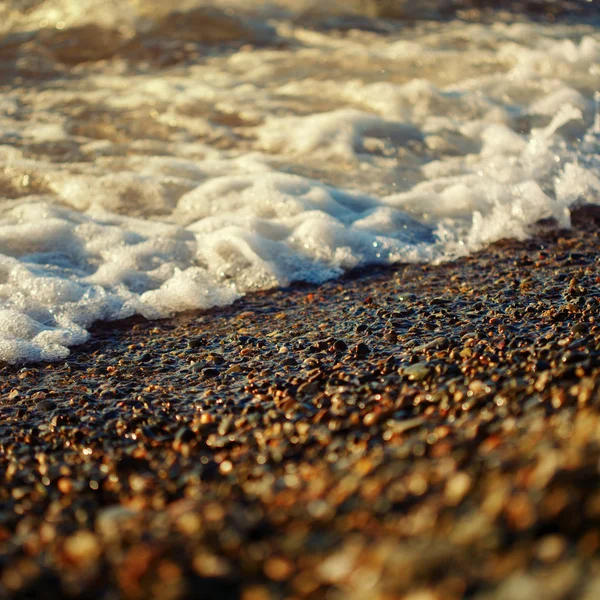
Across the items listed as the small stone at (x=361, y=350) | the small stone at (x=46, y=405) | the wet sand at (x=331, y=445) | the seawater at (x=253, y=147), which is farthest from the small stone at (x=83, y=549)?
the seawater at (x=253, y=147)

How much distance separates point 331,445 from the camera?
→ 2.62 metres

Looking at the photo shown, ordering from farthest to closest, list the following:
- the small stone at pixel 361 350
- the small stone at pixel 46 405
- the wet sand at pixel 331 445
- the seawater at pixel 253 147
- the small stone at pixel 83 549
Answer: the seawater at pixel 253 147 < the small stone at pixel 361 350 < the small stone at pixel 46 405 < the small stone at pixel 83 549 < the wet sand at pixel 331 445

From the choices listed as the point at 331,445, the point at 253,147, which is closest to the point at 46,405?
the point at 331,445

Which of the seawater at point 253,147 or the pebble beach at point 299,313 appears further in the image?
the seawater at point 253,147

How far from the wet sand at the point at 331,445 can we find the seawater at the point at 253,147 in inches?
15.0

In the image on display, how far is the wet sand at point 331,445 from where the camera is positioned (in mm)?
1722

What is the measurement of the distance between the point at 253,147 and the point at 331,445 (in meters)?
4.63

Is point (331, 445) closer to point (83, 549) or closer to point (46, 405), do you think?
point (83, 549)

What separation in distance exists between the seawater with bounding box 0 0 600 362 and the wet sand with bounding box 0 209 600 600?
0.38 meters

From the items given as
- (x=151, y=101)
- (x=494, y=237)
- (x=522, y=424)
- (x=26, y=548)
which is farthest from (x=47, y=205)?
(x=522, y=424)

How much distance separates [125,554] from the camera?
186cm

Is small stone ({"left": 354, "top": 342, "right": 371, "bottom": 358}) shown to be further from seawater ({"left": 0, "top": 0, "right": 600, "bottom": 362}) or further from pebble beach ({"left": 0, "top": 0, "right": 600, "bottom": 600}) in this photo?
seawater ({"left": 0, "top": 0, "right": 600, "bottom": 362})

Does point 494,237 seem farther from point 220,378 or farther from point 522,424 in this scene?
point 522,424

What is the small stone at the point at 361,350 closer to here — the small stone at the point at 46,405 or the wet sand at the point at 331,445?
the wet sand at the point at 331,445
